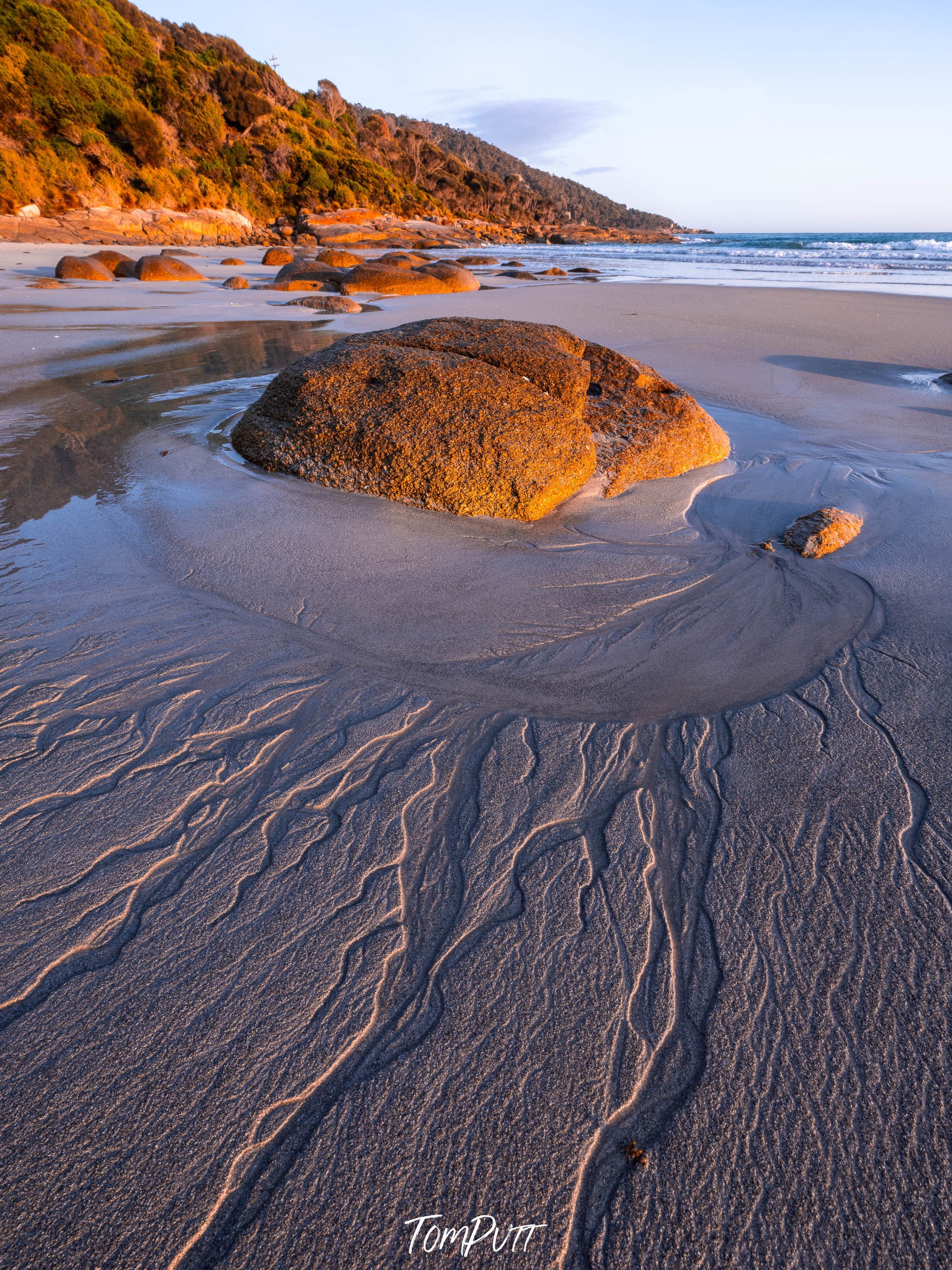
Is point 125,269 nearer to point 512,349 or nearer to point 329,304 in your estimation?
point 329,304

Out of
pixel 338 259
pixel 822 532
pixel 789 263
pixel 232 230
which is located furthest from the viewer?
pixel 232 230

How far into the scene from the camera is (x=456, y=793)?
6.80 ft

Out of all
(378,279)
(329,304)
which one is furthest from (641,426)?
(378,279)

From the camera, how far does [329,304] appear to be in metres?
12.8

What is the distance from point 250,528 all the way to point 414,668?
1747 millimetres

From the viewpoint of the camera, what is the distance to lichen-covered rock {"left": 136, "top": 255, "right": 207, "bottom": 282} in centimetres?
1627

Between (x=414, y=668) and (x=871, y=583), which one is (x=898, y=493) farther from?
(x=414, y=668)

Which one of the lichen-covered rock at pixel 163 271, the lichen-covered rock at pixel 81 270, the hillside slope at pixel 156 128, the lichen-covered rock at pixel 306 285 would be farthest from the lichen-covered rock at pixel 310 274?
the hillside slope at pixel 156 128

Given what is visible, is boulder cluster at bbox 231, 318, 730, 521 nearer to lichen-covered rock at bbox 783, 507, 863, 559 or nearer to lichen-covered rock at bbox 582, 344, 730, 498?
lichen-covered rock at bbox 582, 344, 730, 498

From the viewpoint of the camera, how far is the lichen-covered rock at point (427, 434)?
4012mm

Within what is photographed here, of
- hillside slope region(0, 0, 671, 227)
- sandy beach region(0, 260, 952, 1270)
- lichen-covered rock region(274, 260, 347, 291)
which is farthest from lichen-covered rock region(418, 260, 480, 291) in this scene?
hillside slope region(0, 0, 671, 227)

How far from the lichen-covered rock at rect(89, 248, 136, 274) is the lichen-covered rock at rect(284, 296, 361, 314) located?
25.1 ft

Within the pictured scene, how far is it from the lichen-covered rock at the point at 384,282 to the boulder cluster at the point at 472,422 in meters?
11.5

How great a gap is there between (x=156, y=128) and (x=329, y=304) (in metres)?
26.9
